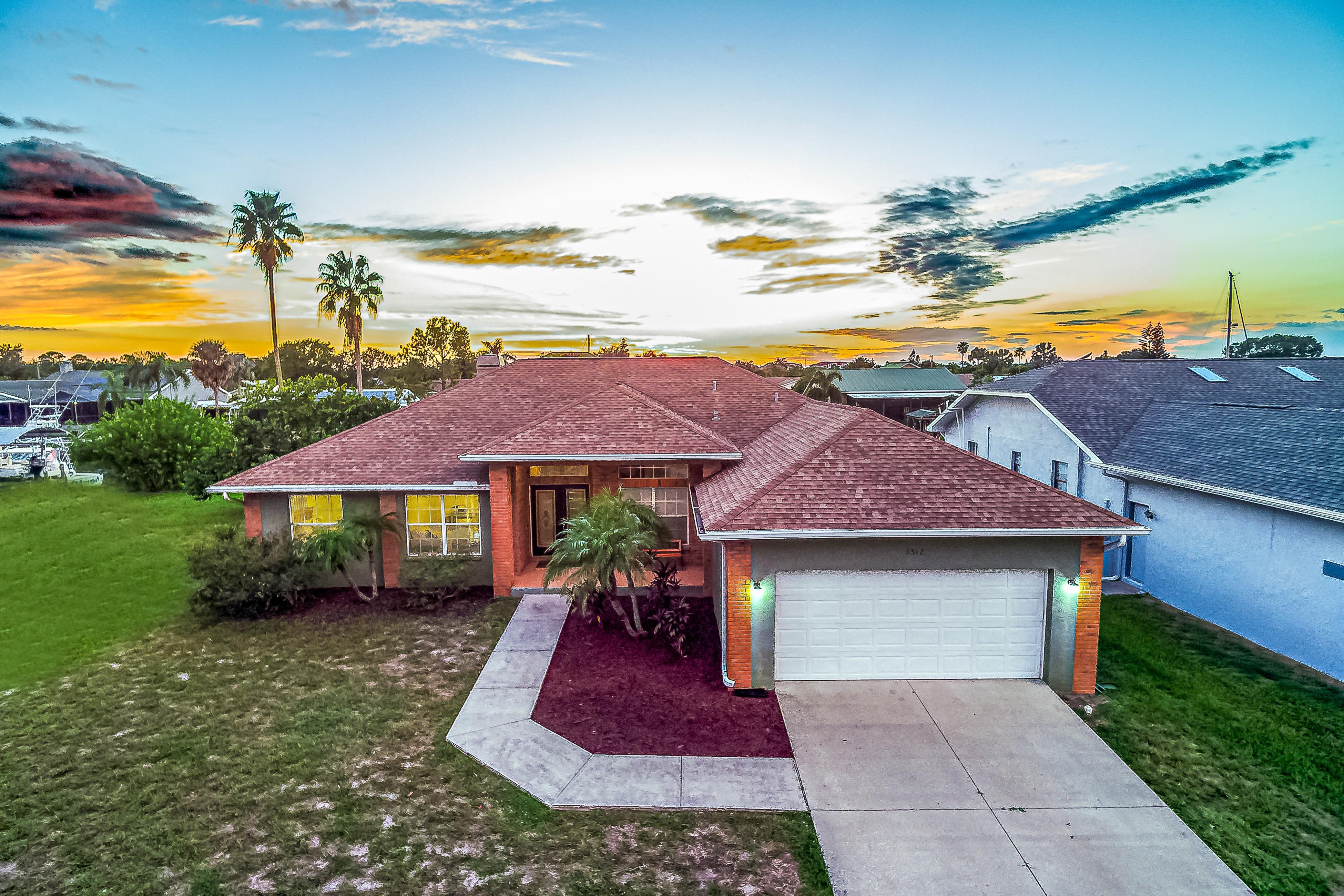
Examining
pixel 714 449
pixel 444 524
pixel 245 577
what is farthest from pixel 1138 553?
pixel 245 577

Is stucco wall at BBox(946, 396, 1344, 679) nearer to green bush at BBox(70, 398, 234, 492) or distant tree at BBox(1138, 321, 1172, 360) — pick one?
green bush at BBox(70, 398, 234, 492)

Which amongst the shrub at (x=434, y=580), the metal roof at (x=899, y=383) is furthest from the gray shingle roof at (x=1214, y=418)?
the metal roof at (x=899, y=383)

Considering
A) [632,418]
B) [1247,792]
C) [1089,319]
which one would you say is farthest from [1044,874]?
[1089,319]

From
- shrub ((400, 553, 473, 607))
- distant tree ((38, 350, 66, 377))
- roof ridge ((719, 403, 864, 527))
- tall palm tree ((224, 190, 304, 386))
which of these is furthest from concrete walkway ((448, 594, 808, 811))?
distant tree ((38, 350, 66, 377))

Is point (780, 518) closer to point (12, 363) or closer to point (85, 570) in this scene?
point (85, 570)

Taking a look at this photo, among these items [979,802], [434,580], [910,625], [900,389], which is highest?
[900,389]
